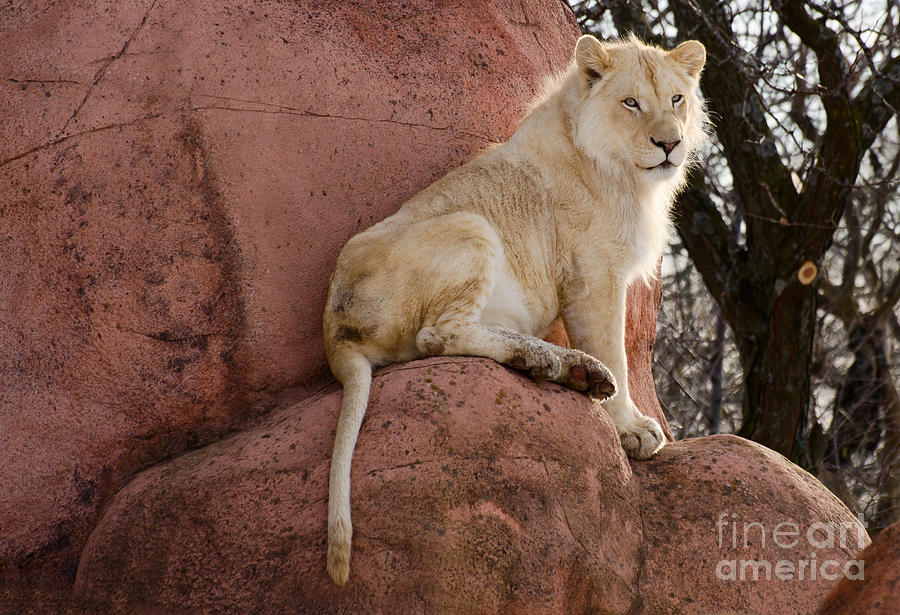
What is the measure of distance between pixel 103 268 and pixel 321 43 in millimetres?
1610

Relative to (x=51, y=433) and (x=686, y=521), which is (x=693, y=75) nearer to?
(x=686, y=521)

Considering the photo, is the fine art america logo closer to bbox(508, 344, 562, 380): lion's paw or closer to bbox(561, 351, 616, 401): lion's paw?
bbox(561, 351, 616, 401): lion's paw

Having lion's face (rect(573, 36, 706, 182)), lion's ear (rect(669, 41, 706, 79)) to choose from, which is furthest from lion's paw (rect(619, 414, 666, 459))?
lion's ear (rect(669, 41, 706, 79))

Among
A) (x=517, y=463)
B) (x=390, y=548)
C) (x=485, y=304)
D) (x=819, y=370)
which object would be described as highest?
(x=485, y=304)

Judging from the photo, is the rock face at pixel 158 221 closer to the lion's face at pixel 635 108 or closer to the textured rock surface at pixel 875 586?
the lion's face at pixel 635 108

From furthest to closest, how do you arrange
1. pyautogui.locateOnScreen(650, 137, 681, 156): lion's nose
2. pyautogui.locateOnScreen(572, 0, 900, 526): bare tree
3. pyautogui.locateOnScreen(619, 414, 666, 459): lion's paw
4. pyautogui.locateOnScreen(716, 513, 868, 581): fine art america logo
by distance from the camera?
pyautogui.locateOnScreen(572, 0, 900, 526): bare tree, pyautogui.locateOnScreen(650, 137, 681, 156): lion's nose, pyautogui.locateOnScreen(619, 414, 666, 459): lion's paw, pyautogui.locateOnScreen(716, 513, 868, 581): fine art america logo

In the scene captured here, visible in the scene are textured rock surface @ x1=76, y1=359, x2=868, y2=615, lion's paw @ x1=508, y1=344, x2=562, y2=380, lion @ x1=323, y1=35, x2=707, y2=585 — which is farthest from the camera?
lion @ x1=323, y1=35, x2=707, y2=585

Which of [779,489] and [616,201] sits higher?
[616,201]

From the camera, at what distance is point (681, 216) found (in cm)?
812

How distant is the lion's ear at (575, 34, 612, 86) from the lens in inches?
185

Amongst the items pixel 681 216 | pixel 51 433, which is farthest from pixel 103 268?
pixel 681 216

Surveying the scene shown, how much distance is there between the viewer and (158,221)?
14.4 ft

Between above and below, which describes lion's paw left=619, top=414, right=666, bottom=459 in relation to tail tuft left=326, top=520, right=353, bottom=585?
above

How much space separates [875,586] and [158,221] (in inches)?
132
